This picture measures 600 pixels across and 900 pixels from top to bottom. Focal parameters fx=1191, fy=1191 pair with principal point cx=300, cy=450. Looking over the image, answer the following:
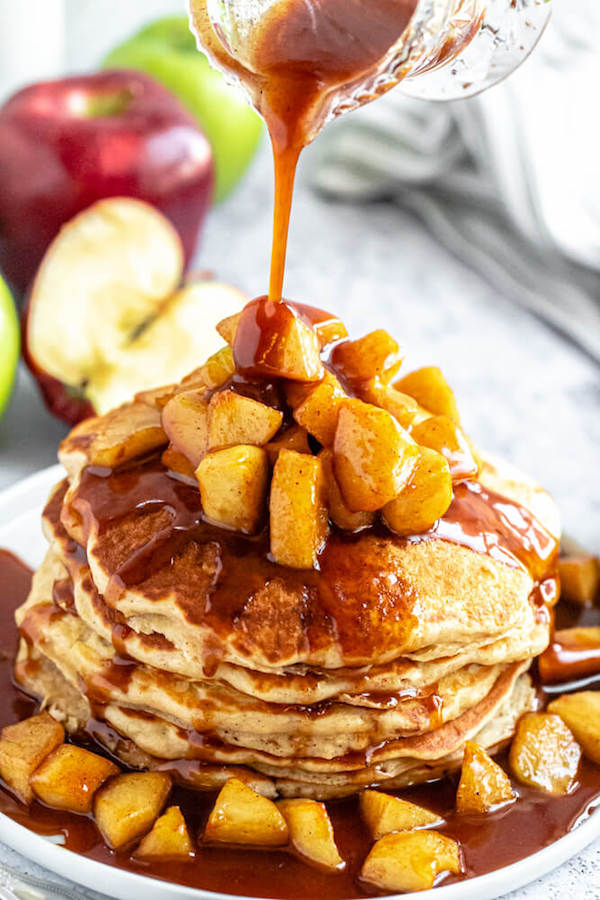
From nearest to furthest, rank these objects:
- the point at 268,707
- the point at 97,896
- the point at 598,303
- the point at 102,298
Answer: the point at 97,896, the point at 268,707, the point at 102,298, the point at 598,303

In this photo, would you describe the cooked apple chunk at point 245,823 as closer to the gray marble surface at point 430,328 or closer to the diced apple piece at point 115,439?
the diced apple piece at point 115,439

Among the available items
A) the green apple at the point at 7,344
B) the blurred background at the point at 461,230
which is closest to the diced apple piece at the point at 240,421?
the green apple at the point at 7,344

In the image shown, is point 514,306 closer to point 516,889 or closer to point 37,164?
point 37,164

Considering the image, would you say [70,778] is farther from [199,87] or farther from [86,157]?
[199,87]

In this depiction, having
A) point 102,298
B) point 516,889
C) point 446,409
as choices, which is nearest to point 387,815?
point 516,889

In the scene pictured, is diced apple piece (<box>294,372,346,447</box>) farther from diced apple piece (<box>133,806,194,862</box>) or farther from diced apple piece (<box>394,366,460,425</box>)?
diced apple piece (<box>133,806,194,862</box>)

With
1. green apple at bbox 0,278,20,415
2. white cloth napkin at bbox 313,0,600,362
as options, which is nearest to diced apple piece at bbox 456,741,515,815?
green apple at bbox 0,278,20,415
